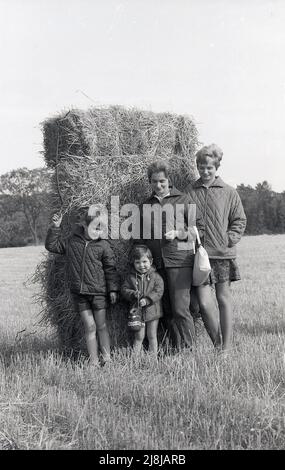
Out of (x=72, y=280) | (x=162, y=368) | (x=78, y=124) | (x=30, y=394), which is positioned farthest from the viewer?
(x=78, y=124)

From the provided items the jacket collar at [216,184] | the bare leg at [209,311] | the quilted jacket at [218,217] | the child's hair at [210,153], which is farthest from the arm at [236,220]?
the bare leg at [209,311]

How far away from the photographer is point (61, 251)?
18.3 feet

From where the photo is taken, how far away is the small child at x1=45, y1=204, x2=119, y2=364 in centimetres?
540

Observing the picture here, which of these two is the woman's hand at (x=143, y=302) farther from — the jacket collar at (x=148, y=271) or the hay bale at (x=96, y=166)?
the hay bale at (x=96, y=166)

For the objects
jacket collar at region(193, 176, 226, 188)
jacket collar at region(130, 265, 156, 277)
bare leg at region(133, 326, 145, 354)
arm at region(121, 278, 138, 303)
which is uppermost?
jacket collar at region(193, 176, 226, 188)

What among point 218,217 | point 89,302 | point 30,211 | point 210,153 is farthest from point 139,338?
point 30,211

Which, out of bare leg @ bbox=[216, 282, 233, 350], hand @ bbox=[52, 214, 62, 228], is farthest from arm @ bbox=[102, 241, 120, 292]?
bare leg @ bbox=[216, 282, 233, 350]

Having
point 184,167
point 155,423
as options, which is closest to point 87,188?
point 184,167

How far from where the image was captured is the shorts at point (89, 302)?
5.46 meters

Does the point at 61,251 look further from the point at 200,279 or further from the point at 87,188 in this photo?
the point at 200,279

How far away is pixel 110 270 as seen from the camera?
5484 millimetres

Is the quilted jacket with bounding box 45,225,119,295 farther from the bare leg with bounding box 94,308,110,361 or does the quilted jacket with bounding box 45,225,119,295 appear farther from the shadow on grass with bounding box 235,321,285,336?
the shadow on grass with bounding box 235,321,285,336

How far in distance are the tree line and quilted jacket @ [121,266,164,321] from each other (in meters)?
37.0
